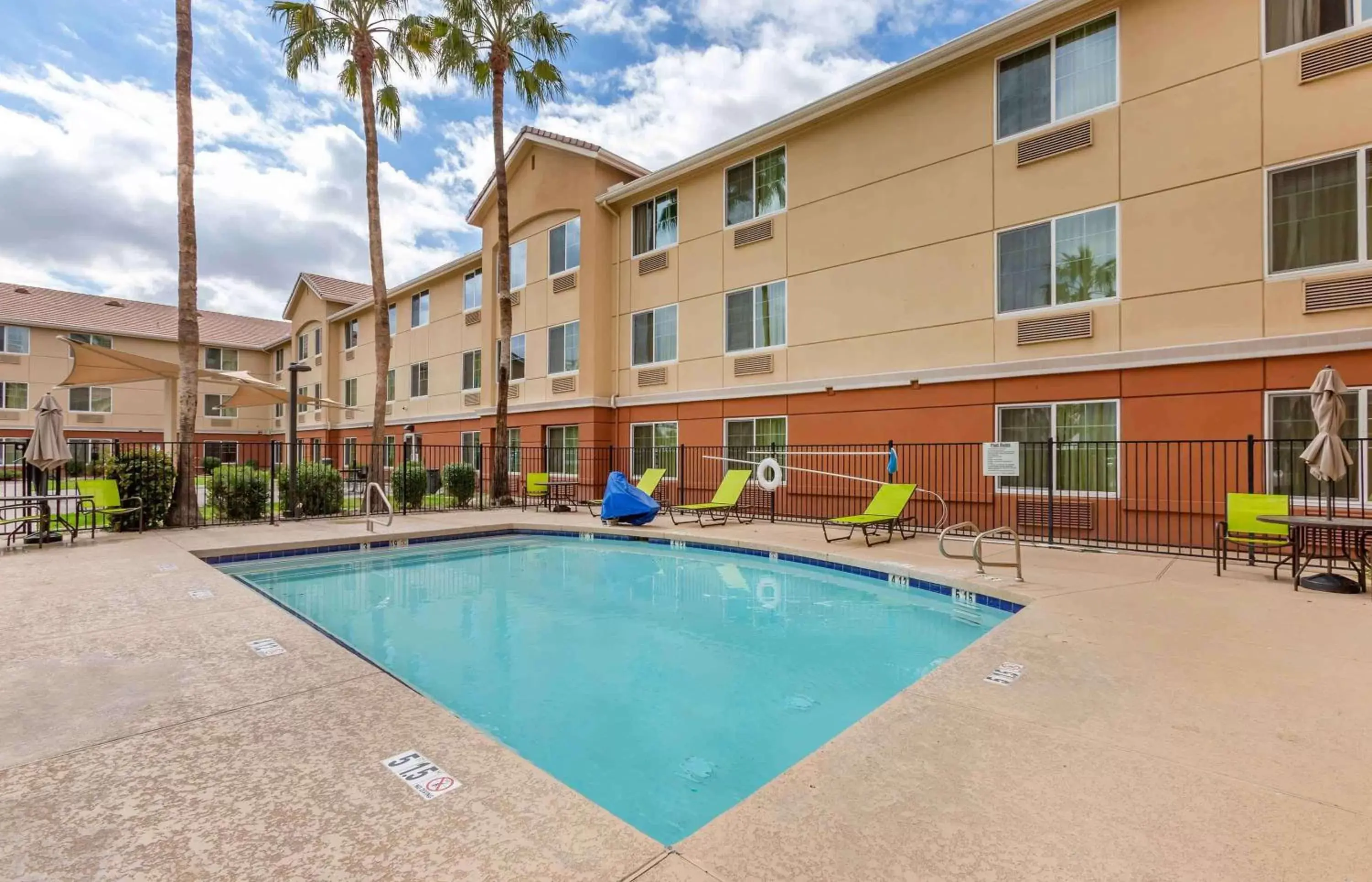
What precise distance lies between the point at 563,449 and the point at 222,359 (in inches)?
1071

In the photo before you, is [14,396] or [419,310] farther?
[14,396]

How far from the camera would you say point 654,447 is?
15.0m

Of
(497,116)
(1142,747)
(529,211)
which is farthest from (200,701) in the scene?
(529,211)

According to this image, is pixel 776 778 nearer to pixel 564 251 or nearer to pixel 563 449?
pixel 563 449

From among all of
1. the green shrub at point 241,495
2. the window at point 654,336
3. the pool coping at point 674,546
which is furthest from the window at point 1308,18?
the green shrub at point 241,495

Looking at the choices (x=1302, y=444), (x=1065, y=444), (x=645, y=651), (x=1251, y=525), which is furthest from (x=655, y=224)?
(x=1251, y=525)

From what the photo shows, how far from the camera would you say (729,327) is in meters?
13.5

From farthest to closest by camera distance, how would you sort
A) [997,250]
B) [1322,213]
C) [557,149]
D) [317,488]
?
[557,149], [317,488], [997,250], [1322,213]

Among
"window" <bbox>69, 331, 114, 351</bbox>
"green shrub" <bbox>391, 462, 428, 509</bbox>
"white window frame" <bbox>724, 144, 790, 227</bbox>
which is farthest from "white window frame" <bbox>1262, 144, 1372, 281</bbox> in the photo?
"window" <bbox>69, 331, 114, 351</bbox>

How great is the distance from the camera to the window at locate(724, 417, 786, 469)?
12.6m

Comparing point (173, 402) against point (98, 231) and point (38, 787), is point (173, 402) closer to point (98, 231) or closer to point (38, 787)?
point (38, 787)

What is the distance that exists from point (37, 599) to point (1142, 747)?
25.5 feet

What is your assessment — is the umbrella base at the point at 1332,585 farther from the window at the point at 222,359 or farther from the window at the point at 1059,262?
the window at the point at 222,359

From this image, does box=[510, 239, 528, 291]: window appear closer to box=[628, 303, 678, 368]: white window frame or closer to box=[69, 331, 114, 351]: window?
box=[628, 303, 678, 368]: white window frame
